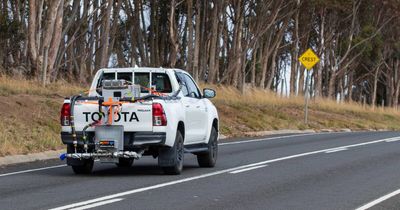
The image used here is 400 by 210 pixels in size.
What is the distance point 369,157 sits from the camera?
785 inches

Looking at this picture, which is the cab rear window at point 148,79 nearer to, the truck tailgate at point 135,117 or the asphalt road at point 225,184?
the asphalt road at point 225,184

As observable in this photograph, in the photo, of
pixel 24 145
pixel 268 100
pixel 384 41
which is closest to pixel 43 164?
pixel 24 145

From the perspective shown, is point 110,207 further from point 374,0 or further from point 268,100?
point 374,0

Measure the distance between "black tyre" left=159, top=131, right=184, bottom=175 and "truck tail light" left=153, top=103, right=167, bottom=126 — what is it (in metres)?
0.61

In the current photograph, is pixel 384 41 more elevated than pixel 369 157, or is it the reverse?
pixel 384 41

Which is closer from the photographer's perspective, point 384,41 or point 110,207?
point 110,207

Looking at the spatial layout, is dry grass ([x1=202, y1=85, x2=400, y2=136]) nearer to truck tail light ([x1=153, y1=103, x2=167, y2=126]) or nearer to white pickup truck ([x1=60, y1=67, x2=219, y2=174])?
Result: white pickup truck ([x1=60, y1=67, x2=219, y2=174])

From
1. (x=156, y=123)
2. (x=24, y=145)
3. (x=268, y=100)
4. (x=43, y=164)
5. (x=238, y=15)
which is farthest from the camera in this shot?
(x=238, y=15)

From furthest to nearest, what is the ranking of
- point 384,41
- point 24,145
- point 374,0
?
point 384,41, point 374,0, point 24,145

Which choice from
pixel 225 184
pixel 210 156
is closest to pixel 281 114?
pixel 210 156

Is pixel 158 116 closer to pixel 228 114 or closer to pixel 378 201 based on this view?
pixel 378 201

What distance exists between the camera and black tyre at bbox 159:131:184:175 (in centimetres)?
1453

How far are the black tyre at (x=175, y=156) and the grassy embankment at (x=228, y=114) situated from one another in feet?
15.6

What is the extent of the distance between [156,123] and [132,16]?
32.3 m
